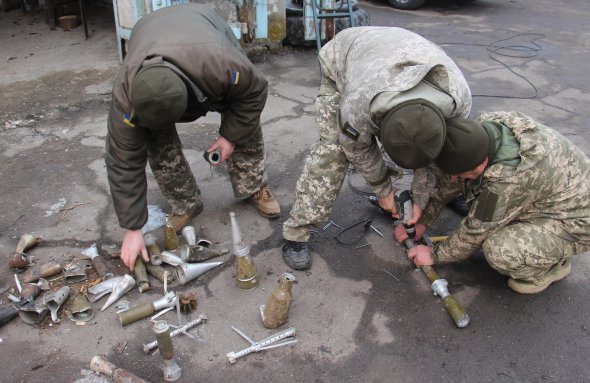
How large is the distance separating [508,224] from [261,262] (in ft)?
4.68

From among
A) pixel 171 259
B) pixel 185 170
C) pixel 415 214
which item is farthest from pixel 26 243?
pixel 415 214

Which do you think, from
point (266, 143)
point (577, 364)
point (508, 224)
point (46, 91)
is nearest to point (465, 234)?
point (508, 224)

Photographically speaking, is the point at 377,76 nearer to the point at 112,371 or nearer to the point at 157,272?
the point at 157,272

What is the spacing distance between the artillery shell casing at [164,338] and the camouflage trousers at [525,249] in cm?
167

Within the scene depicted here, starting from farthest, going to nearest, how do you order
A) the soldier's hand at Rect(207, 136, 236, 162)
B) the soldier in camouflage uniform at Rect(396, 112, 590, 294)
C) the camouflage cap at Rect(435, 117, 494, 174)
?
1. the soldier's hand at Rect(207, 136, 236, 162)
2. the soldier in camouflage uniform at Rect(396, 112, 590, 294)
3. the camouflage cap at Rect(435, 117, 494, 174)

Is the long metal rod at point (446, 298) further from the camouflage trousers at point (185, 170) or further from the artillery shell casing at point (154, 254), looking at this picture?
the artillery shell casing at point (154, 254)

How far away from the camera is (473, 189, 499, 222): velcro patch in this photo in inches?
94.7

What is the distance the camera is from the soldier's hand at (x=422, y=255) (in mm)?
2842

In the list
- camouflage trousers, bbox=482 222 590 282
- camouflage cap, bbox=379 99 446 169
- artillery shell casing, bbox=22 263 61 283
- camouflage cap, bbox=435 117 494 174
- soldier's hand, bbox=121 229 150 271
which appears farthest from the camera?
artillery shell casing, bbox=22 263 61 283

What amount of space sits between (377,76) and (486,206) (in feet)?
2.80

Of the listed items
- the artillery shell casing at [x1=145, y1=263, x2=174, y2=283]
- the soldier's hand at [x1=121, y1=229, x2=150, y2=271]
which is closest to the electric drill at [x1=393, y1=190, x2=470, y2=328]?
the artillery shell casing at [x1=145, y1=263, x2=174, y2=283]

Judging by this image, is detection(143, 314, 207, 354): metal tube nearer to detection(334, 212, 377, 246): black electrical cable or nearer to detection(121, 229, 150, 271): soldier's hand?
detection(121, 229, 150, 271): soldier's hand

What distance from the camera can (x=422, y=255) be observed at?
2869 mm

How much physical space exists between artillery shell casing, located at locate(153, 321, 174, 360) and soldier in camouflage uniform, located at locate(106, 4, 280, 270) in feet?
2.18
